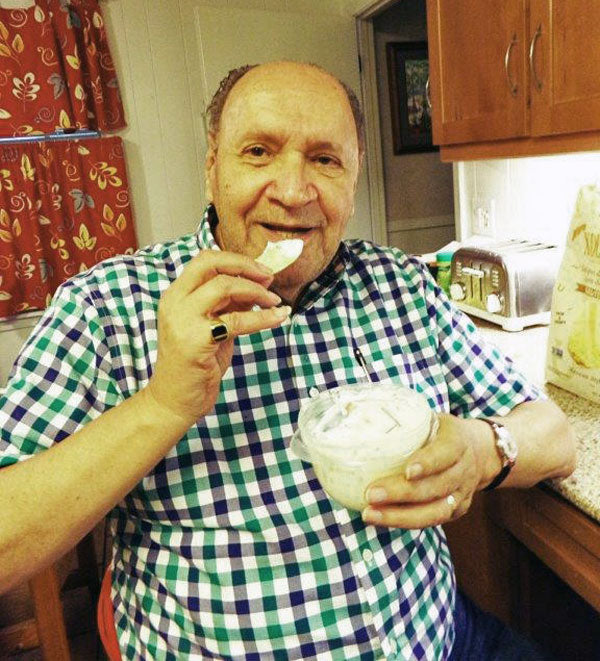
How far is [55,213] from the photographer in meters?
2.88

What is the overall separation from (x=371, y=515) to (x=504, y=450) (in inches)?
12.7

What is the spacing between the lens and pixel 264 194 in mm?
968

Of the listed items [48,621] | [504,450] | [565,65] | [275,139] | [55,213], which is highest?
[565,65]

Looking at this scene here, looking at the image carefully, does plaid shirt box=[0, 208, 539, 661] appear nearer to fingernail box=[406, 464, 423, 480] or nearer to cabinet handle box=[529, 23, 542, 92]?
fingernail box=[406, 464, 423, 480]

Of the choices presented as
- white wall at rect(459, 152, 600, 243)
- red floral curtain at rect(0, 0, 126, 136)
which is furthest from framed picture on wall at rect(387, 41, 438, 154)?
red floral curtain at rect(0, 0, 126, 136)

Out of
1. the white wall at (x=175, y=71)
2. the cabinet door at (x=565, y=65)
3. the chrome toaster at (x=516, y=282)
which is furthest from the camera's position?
the white wall at (x=175, y=71)

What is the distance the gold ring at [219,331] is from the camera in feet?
2.19

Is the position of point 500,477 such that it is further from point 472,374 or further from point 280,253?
point 280,253

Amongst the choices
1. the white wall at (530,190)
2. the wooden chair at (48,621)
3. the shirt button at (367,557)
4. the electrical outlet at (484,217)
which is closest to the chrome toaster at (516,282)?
the white wall at (530,190)

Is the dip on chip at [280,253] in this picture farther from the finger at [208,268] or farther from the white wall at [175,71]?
the white wall at [175,71]

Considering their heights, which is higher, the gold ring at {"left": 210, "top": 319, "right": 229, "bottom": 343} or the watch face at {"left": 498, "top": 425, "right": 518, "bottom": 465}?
the gold ring at {"left": 210, "top": 319, "right": 229, "bottom": 343}

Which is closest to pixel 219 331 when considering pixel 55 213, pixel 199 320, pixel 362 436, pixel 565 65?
pixel 199 320

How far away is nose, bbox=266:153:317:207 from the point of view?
956 mm

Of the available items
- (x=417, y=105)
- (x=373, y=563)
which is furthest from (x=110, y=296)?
(x=417, y=105)
